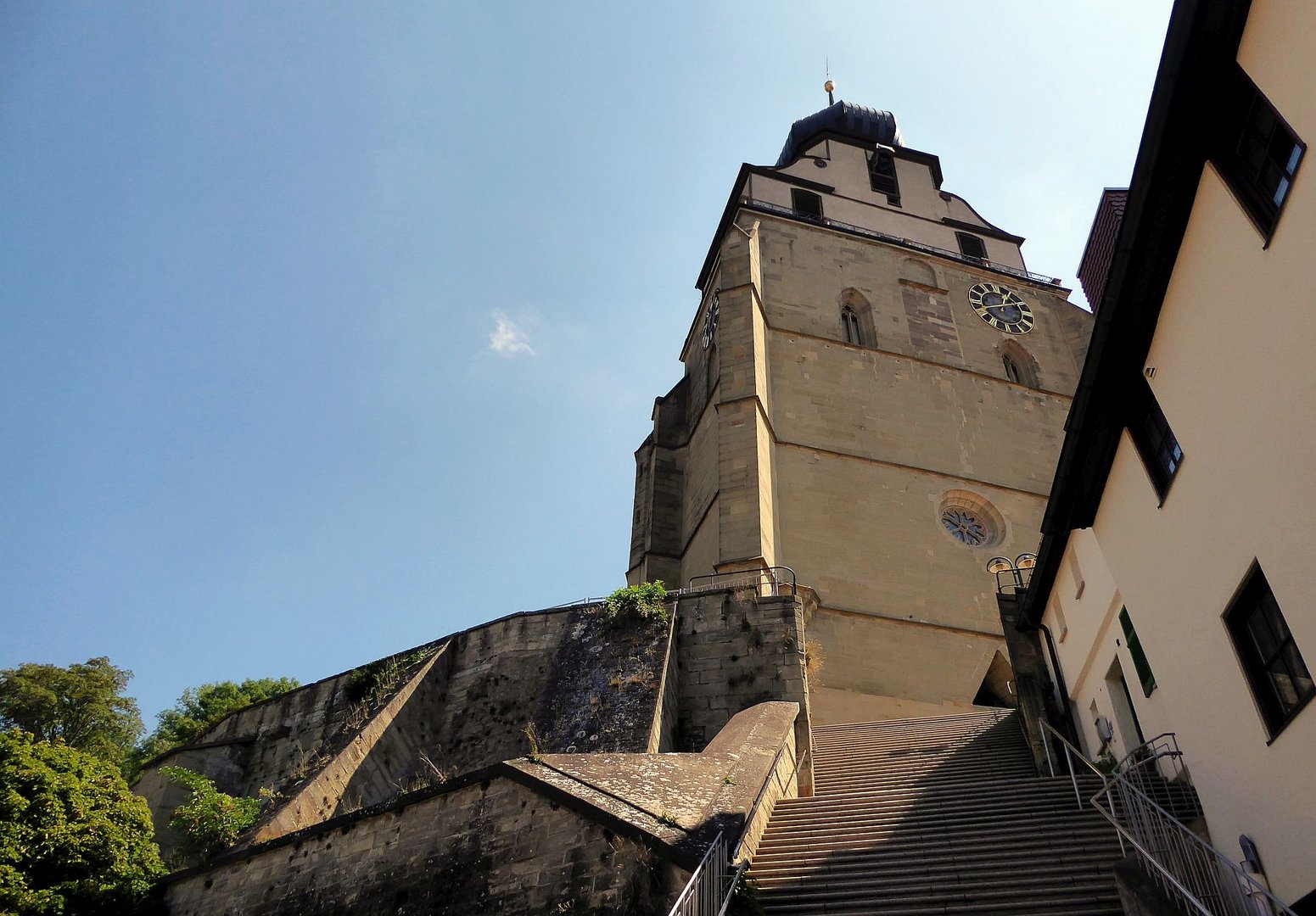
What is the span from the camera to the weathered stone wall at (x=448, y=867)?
701cm

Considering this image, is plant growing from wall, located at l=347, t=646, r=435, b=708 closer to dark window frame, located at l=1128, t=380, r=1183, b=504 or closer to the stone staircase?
the stone staircase

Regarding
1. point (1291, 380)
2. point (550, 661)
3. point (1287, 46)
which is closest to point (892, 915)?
point (1291, 380)

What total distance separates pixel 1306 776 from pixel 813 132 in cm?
3360

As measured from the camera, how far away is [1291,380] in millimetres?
6176

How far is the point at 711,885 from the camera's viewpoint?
21.0ft

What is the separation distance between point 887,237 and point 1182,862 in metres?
25.2

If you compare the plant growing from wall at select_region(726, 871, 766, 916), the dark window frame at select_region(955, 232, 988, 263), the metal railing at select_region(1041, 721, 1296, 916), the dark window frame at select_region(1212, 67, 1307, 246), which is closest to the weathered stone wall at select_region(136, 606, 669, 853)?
the plant growing from wall at select_region(726, 871, 766, 916)

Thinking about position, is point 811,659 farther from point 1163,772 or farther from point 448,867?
point 448,867

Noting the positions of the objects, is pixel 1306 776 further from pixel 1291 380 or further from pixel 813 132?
pixel 813 132

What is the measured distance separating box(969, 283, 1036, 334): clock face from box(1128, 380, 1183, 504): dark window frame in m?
20.2

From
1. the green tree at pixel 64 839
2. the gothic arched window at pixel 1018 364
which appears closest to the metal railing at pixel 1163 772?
the green tree at pixel 64 839

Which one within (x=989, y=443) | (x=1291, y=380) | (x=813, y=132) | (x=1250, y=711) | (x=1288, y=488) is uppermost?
(x=813, y=132)

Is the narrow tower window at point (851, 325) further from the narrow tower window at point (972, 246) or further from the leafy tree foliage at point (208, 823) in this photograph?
the leafy tree foliage at point (208, 823)

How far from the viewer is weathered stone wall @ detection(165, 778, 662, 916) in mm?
7008
